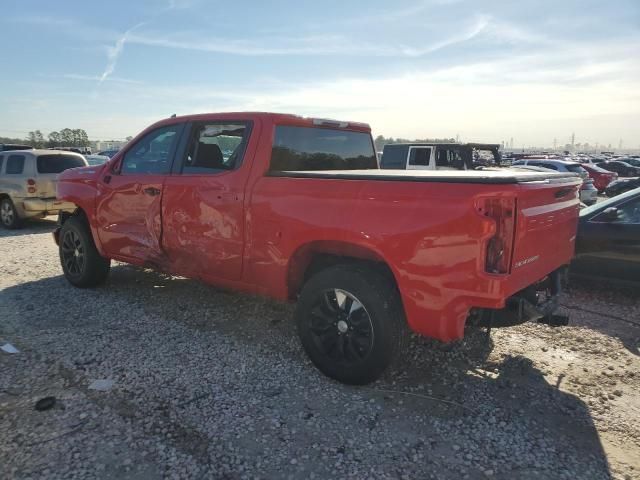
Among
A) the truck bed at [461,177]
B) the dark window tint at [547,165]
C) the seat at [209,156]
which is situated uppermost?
the seat at [209,156]

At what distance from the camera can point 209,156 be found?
171 inches

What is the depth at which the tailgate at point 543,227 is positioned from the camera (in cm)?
281

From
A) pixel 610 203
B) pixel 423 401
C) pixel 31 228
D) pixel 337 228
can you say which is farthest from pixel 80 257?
pixel 610 203

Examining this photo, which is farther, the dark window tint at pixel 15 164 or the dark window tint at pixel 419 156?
the dark window tint at pixel 419 156

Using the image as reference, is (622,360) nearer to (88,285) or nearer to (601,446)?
(601,446)

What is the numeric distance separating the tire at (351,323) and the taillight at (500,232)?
77cm

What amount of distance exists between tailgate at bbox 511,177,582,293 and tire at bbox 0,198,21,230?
10.9 meters

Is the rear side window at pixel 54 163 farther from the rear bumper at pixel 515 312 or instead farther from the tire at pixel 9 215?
the rear bumper at pixel 515 312

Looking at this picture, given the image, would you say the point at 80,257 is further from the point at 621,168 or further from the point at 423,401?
the point at 621,168

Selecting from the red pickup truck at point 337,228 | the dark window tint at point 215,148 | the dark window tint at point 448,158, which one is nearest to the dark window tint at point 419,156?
the dark window tint at point 448,158

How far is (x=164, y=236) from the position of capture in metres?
4.58

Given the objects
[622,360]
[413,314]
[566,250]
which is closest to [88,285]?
[413,314]

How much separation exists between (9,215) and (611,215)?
1159 centimetres

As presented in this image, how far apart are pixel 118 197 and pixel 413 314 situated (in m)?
3.56
